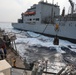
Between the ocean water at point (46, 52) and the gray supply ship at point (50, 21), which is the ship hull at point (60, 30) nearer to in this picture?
the gray supply ship at point (50, 21)

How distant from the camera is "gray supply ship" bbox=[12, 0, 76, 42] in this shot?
19.6 meters

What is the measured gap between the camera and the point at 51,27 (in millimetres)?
23297

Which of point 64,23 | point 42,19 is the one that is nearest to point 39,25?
point 42,19

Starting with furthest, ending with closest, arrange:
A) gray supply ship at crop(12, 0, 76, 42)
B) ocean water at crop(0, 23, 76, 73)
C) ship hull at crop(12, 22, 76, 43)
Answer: gray supply ship at crop(12, 0, 76, 42) → ship hull at crop(12, 22, 76, 43) → ocean water at crop(0, 23, 76, 73)

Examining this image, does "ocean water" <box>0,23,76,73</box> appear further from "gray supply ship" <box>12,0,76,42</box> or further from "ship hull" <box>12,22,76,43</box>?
"gray supply ship" <box>12,0,76,42</box>

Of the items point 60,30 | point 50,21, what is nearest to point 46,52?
point 60,30

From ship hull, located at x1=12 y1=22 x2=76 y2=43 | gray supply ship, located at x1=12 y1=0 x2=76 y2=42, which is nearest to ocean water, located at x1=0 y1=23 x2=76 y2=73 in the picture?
ship hull, located at x1=12 y1=22 x2=76 y2=43

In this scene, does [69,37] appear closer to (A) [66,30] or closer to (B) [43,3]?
(A) [66,30]

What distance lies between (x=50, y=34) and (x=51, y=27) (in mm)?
1571

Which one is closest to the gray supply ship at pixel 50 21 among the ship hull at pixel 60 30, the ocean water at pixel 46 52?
the ship hull at pixel 60 30

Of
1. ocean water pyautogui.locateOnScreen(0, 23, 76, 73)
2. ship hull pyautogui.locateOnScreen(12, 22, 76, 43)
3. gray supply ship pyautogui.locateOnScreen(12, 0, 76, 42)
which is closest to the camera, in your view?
ocean water pyautogui.locateOnScreen(0, 23, 76, 73)

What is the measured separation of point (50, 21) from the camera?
2672 cm

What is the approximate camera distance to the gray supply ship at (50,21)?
19594 mm

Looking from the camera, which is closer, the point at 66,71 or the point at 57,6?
the point at 66,71
